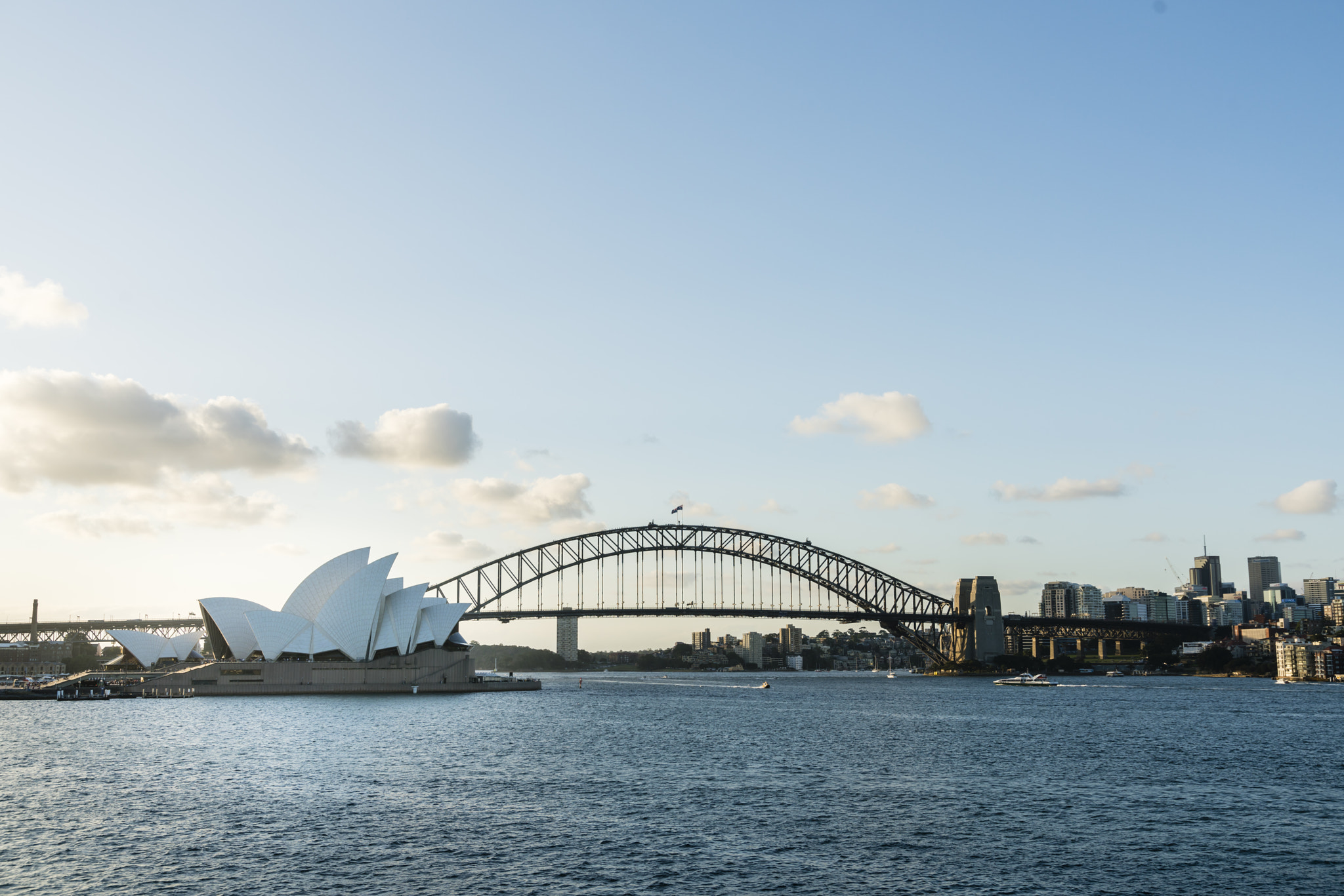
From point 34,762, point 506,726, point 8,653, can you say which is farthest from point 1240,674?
point 8,653

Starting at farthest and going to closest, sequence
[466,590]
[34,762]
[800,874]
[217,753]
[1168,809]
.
A: [466,590] → [217,753] → [34,762] → [1168,809] → [800,874]

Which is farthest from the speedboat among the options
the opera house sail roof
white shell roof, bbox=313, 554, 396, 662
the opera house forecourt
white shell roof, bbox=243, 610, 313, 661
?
white shell roof, bbox=243, 610, 313, 661

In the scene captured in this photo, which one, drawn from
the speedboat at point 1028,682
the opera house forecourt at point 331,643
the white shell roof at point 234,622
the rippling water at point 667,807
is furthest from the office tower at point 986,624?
the white shell roof at point 234,622

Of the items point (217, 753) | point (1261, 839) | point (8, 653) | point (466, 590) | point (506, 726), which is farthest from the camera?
point (8, 653)

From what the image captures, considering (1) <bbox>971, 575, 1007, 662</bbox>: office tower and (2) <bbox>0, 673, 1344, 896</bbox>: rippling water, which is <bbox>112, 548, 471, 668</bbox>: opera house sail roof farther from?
(1) <bbox>971, 575, 1007, 662</bbox>: office tower

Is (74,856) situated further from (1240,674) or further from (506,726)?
(1240,674)

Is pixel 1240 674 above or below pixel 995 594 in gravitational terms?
below

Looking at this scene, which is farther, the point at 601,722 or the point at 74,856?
the point at 601,722
